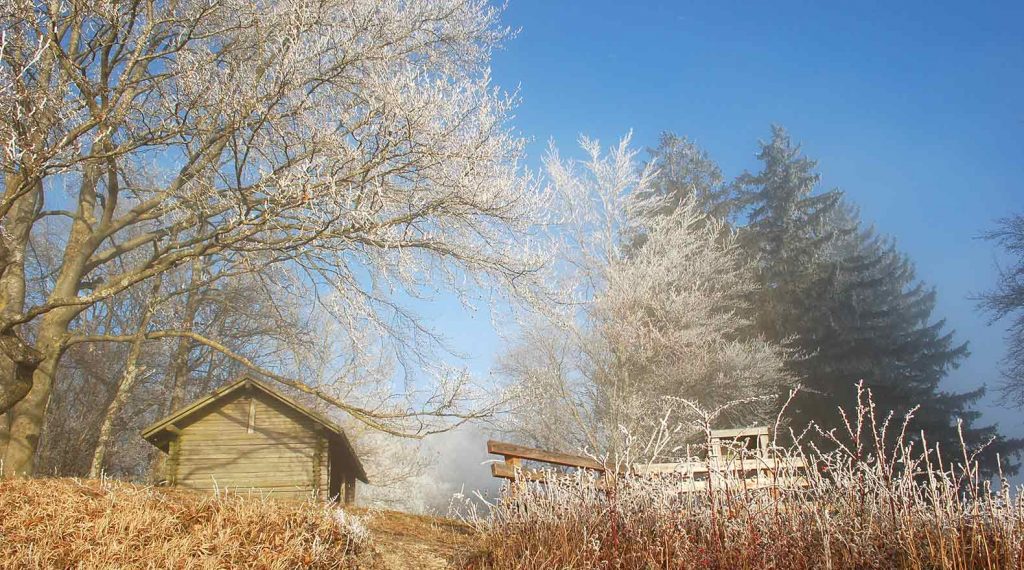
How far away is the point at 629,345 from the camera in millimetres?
17031

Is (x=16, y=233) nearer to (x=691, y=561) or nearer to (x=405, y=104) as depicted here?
(x=405, y=104)

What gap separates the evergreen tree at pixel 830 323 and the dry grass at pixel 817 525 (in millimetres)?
14610

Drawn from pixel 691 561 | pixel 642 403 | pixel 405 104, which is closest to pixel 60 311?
pixel 405 104

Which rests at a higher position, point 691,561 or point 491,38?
point 491,38

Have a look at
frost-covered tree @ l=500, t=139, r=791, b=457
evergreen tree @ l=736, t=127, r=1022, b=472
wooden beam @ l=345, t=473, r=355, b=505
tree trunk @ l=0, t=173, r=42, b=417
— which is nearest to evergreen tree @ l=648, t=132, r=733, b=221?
evergreen tree @ l=736, t=127, r=1022, b=472

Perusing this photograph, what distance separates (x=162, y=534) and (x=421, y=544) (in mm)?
3295

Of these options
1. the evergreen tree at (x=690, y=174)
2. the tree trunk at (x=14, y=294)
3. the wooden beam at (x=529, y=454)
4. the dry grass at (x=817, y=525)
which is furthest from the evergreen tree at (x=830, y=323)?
the tree trunk at (x=14, y=294)

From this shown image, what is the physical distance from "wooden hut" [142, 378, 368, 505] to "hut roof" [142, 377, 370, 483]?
0.03 meters

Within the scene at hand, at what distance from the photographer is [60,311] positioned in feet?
33.2

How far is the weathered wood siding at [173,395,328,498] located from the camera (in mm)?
13547

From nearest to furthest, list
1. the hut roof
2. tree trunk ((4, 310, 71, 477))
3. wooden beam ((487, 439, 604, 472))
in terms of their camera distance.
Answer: wooden beam ((487, 439, 604, 472)) < tree trunk ((4, 310, 71, 477)) < the hut roof

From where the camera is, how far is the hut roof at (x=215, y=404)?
41.9 ft

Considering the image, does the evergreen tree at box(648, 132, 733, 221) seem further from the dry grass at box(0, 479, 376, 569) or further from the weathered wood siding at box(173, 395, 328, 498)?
the dry grass at box(0, 479, 376, 569)

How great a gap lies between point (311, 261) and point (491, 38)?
5834 mm
